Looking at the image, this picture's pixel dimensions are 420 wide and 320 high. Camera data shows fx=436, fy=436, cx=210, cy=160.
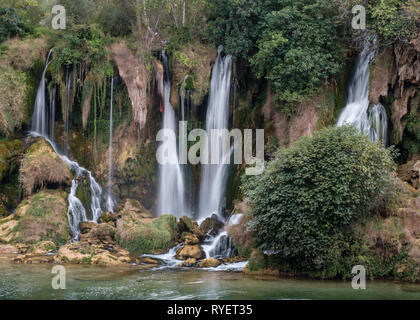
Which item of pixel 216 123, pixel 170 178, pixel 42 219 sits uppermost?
pixel 216 123

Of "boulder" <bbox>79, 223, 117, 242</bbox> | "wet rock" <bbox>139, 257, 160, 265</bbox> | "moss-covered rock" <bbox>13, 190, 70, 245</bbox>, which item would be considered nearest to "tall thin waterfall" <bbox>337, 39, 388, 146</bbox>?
"wet rock" <bbox>139, 257, 160, 265</bbox>

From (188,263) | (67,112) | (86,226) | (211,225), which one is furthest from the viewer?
(67,112)

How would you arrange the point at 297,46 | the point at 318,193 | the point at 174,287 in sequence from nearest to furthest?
1. the point at 174,287
2. the point at 318,193
3. the point at 297,46

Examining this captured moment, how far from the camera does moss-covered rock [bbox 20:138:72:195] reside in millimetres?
19141

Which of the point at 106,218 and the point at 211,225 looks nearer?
the point at 211,225

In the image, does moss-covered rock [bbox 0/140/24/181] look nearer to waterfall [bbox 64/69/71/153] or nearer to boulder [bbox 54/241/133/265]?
waterfall [bbox 64/69/71/153]

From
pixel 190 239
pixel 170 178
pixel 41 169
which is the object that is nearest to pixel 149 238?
pixel 190 239

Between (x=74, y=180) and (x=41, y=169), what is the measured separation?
5.29 ft

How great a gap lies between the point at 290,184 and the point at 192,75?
442 inches

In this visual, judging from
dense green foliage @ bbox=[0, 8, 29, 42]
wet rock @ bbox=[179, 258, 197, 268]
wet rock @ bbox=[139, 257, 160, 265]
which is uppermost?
dense green foliage @ bbox=[0, 8, 29, 42]

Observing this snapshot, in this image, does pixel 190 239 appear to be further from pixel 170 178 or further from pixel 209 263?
pixel 170 178

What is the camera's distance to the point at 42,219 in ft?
59.4

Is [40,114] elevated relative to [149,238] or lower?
elevated

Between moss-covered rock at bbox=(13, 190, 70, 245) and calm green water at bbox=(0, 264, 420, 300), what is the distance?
3814mm
